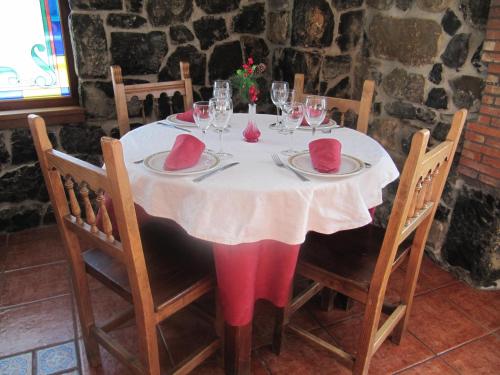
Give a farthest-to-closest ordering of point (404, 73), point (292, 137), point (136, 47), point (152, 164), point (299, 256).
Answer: point (136, 47) < point (404, 73) < point (292, 137) < point (299, 256) < point (152, 164)

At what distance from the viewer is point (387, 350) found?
5.66 ft

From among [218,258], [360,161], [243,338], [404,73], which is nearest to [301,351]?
[243,338]

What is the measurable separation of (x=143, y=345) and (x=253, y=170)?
2.11ft

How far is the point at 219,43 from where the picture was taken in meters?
2.86

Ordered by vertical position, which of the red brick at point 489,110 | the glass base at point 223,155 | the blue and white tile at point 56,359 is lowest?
the blue and white tile at point 56,359

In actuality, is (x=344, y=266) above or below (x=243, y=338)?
above

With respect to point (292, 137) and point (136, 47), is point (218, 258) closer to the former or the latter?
point (292, 137)

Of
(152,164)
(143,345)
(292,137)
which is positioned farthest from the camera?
(292,137)

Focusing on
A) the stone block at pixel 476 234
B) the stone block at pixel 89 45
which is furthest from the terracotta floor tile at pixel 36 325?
the stone block at pixel 476 234

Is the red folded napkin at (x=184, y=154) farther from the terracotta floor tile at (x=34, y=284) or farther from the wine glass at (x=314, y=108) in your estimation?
the terracotta floor tile at (x=34, y=284)

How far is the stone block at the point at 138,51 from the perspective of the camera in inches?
99.0

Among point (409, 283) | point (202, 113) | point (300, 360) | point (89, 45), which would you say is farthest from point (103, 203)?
point (89, 45)

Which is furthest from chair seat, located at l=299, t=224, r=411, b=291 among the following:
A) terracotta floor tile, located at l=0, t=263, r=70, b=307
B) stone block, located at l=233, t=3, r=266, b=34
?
stone block, located at l=233, t=3, r=266, b=34

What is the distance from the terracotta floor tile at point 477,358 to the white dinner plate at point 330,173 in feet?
3.12
